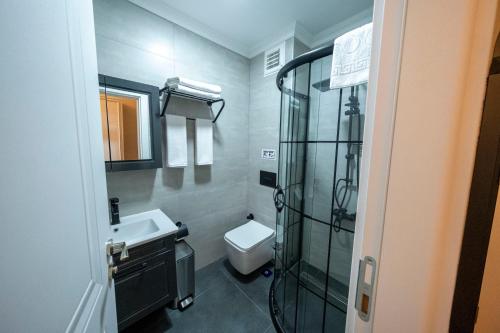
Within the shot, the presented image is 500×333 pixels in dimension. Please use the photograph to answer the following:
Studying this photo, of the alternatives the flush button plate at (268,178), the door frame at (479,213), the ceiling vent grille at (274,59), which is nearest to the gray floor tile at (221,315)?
the flush button plate at (268,178)

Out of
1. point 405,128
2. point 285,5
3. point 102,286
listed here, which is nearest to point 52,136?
point 102,286

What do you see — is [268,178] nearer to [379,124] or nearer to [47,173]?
[379,124]

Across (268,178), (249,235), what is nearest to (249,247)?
(249,235)

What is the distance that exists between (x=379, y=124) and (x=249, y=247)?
5.41ft

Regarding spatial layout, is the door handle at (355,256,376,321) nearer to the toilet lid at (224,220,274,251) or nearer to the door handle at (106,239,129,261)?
the door handle at (106,239,129,261)

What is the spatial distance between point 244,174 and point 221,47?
4.78 ft

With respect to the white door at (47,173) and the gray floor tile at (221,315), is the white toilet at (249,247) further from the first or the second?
the white door at (47,173)

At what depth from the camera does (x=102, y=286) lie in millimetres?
581

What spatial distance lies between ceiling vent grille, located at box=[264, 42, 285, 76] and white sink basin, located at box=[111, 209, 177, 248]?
1814mm

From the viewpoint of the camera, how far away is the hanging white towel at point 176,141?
5.17ft

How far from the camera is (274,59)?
1902 millimetres

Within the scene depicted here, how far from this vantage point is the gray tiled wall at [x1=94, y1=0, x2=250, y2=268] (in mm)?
1355

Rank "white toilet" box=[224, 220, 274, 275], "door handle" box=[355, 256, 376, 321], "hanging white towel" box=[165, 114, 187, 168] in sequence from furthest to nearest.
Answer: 1. "white toilet" box=[224, 220, 274, 275]
2. "hanging white towel" box=[165, 114, 187, 168]
3. "door handle" box=[355, 256, 376, 321]

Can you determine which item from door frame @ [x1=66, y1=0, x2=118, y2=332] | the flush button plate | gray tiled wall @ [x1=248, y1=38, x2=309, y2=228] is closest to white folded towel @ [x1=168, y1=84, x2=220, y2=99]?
gray tiled wall @ [x1=248, y1=38, x2=309, y2=228]
